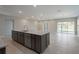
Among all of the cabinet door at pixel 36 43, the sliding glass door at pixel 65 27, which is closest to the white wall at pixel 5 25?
the cabinet door at pixel 36 43

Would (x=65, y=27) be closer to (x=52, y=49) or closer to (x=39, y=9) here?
(x=39, y=9)

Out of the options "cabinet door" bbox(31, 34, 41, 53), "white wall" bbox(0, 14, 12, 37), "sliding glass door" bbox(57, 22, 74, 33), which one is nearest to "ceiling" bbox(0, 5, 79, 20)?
"white wall" bbox(0, 14, 12, 37)

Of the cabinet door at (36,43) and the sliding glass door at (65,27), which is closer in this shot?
the cabinet door at (36,43)

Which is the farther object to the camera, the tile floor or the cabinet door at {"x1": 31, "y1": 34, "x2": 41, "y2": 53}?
the tile floor

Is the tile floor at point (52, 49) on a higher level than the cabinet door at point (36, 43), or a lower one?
lower

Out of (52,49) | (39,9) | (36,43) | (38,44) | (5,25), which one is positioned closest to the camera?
(38,44)

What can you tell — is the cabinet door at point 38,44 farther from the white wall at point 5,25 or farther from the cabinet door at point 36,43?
the white wall at point 5,25

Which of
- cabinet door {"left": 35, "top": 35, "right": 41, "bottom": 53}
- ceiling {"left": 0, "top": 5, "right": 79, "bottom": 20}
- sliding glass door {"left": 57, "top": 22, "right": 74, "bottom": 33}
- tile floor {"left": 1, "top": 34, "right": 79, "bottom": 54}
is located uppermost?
ceiling {"left": 0, "top": 5, "right": 79, "bottom": 20}

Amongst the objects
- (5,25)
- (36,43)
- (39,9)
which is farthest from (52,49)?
(5,25)

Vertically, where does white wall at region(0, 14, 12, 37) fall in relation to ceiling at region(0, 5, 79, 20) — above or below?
below

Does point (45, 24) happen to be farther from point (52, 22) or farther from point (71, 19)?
point (71, 19)

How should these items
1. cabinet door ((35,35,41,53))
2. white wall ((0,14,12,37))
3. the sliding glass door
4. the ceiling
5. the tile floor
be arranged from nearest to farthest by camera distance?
cabinet door ((35,35,41,53)), the tile floor, the ceiling, white wall ((0,14,12,37)), the sliding glass door

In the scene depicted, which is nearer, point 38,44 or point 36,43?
point 38,44

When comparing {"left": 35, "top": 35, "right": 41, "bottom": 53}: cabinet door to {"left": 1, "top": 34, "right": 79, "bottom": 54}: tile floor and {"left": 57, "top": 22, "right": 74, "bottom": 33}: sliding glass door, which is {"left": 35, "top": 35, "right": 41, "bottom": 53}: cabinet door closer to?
{"left": 1, "top": 34, "right": 79, "bottom": 54}: tile floor
